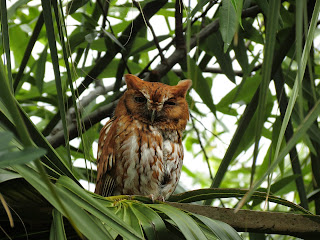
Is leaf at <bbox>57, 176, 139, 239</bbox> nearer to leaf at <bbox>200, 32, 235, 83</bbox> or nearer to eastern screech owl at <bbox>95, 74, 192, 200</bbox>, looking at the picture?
eastern screech owl at <bbox>95, 74, 192, 200</bbox>

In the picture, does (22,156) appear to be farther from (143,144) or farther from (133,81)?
(133,81)

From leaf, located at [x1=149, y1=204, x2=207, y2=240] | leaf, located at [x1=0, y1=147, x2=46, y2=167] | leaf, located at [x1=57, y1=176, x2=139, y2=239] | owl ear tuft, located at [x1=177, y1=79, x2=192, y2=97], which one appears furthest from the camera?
owl ear tuft, located at [x1=177, y1=79, x2=192, y2=97]

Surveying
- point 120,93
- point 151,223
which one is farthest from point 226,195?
point 120,93

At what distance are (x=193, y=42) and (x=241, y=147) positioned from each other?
1.78 feet

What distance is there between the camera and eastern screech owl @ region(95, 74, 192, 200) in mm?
2160

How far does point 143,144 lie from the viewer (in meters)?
2.17

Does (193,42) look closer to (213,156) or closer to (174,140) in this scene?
(174,140)

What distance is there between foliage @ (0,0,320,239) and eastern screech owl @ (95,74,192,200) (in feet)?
0.39

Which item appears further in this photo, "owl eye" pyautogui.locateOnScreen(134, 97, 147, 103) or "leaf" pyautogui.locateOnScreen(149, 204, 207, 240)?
"owl eye" pyautogui.locateOnScreen(134, 97, 147, 103)

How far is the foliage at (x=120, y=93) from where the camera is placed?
26.7 inches

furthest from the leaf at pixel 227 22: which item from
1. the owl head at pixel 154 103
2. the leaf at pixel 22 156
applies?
the leaf at pixel 22 156

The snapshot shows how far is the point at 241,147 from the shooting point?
2441mm

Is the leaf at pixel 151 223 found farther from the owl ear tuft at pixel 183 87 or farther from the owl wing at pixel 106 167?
the owl ear tuft at pixel 183 87

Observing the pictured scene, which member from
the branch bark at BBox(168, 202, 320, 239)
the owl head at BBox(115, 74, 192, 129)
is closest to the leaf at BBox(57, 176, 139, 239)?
the branch bark at BBox(168, 202, 320, 239)
